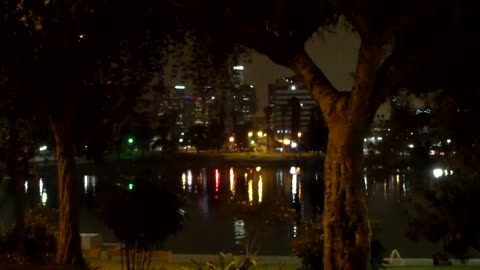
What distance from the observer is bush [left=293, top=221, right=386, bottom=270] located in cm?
1040

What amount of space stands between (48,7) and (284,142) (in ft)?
372

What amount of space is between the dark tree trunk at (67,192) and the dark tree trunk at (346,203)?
6.13 metres

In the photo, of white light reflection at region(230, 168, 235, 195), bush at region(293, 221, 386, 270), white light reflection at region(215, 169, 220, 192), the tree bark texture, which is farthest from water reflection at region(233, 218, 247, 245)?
white light reflection at region(215, 169, 220, 192)

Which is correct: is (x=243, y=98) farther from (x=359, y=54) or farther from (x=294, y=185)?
(x=294, y=185)

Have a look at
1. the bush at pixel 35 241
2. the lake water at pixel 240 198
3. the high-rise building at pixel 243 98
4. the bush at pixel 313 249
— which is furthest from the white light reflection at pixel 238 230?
the bush at pixel 313 249

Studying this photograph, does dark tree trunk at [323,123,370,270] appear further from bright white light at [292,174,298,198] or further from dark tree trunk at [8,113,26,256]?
bright white light at [292,174,298,198]

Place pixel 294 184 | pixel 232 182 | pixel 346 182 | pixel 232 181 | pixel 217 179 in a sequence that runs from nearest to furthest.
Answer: pixel 346 182 < pixel 294 184 < pixel 232 182 < pixel 232 181 < pixel 217 179

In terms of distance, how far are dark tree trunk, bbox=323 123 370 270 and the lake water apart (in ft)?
11.1

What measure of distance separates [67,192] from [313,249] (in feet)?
16.6

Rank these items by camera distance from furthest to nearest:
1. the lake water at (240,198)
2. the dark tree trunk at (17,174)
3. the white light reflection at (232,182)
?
the white light reflection at (232,182) < the lake water at (240,198) < the dark tree trunk at (17,174)

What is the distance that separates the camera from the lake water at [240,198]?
2730cm

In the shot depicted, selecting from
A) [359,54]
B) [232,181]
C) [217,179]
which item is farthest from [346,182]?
[217,179]

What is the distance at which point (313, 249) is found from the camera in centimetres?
1045

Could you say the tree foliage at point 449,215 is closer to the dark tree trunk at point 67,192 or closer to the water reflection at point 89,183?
the dark tree trunk at point 67,192
